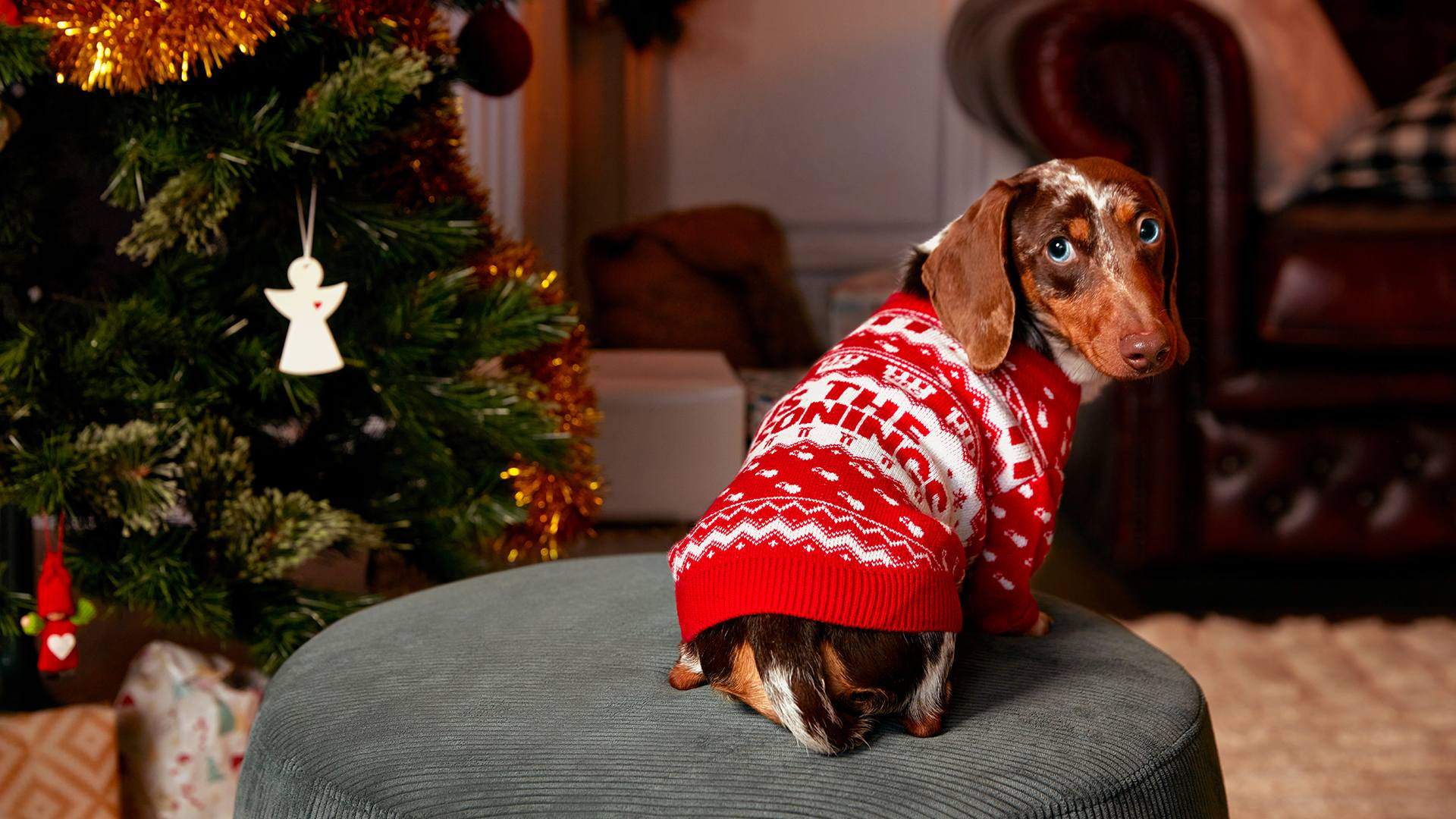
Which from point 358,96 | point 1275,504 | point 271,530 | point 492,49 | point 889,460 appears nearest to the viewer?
point 889,460

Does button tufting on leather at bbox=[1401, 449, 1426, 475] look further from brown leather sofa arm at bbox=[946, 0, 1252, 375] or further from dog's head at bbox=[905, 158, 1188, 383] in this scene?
dog's head at bbox=[905, 158, 1188, 383]

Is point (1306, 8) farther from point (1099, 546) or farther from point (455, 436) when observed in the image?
point (455, 436)

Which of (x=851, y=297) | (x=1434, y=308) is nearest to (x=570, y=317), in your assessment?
(x=1434, y=308)

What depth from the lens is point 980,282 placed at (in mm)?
1053

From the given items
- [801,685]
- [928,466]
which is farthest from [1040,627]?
[801,685]

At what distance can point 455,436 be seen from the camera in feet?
5.15

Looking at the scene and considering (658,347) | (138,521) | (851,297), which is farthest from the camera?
(658,347)

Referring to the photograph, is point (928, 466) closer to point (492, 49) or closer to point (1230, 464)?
point (492, 49)

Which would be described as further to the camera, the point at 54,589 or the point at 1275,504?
the point at 1275,504

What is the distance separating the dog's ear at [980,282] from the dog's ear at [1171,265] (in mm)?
146

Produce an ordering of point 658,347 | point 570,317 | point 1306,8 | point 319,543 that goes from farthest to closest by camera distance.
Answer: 1. point 658,347
2. point 1306,8
3. point 570,317
4. point 319,543

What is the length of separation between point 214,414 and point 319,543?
194mm

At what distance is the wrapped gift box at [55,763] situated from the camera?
1.32 meters

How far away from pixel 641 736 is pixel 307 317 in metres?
0.69
